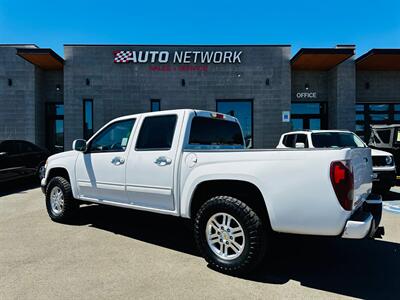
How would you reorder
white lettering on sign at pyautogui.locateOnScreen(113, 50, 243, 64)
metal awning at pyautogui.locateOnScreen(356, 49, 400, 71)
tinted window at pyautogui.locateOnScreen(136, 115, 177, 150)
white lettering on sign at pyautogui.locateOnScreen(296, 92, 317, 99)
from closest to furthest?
tinted window at pyautogui.locateOnScreen(136, 115, 177, 150) < metal awning at pyautogui.locateOnScreen(356, 49, 400, 71) < white lettering on sign at pyautogui.locateOnScreen(113, 50, 243, 64) < white lettering on sign at pyautogui.locateOnScreen(296, 92, 317, 99)

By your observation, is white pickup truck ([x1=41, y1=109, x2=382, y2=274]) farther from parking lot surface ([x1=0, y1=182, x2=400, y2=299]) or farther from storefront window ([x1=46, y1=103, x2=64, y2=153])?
storefront window ([x1=46, y1=103, x2=64, y2=153])

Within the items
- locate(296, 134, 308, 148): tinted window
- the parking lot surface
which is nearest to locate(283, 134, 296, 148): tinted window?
locate(296, 134, 308, 148): tinted window

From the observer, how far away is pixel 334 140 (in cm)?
852

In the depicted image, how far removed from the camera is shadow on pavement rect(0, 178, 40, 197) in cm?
942

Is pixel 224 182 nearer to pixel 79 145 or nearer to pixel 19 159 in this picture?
pixel 79 145

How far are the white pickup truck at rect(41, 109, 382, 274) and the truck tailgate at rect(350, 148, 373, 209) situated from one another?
1 cm

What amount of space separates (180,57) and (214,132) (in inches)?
495

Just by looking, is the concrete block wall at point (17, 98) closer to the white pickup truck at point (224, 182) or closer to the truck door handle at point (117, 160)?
the white pickup truck at point (224, 182)

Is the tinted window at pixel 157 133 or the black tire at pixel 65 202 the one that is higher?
the tinted window at pixel 157 133

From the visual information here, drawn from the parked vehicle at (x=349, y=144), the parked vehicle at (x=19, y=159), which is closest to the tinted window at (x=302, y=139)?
the parked vehicle at (x=349, y=144)

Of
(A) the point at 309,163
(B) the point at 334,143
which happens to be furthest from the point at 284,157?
(B) the point at 334,143

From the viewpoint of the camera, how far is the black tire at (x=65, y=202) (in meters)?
5.41

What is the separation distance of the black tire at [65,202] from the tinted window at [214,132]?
268cm

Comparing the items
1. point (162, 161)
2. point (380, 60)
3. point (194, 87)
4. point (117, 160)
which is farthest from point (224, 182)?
point (380, 60)
